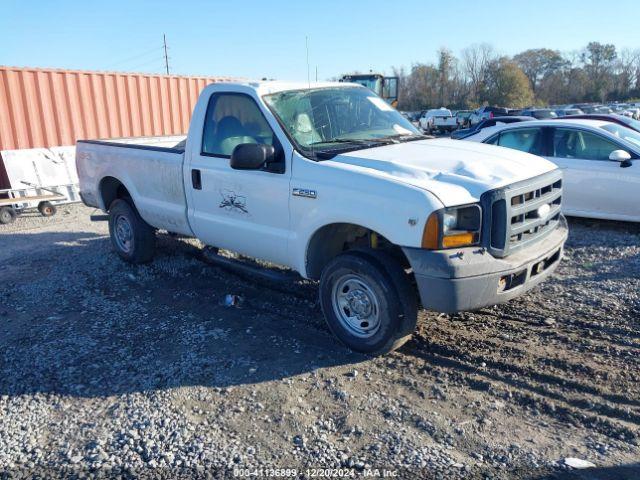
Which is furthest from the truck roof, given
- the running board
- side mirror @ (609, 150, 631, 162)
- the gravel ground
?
side mirror @ (609, 150, 631, 162)

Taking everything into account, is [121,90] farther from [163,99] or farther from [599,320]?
[599,320]

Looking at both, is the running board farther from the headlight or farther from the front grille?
the front grille

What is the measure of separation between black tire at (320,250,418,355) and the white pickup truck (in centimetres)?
1

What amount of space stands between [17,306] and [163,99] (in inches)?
366

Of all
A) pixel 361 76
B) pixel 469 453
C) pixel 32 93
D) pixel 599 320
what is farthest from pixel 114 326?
pixel 361 76

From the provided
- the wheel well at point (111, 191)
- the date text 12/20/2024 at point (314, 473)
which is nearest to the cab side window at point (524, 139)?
the wheel well at point (111, 191)

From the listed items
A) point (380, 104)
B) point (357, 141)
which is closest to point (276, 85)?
point (357, 141)

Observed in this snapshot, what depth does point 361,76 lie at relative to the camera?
25.6 metres

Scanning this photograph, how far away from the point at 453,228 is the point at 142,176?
3975 millimetres

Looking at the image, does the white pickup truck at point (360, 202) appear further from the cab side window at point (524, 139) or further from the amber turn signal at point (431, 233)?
the cab side window at point (524, 139)

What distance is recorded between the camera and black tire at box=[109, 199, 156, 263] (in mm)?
6891

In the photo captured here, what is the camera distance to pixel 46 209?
11039mm

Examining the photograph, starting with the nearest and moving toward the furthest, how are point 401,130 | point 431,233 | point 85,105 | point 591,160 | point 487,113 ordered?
point 431,233
point 401,130
point 591,160
point 85,105
point 487,113

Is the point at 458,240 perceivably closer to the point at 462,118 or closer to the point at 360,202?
the point at 360,202
